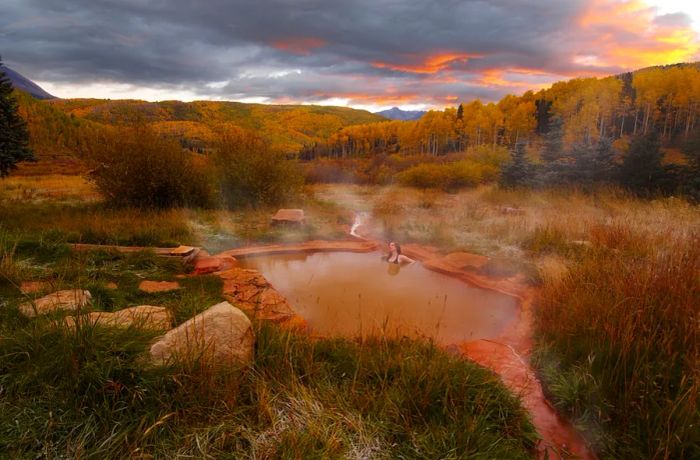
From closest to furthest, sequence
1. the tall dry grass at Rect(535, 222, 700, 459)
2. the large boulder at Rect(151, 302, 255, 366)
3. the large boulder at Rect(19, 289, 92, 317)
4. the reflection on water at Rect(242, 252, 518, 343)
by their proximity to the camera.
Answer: the tall dry grass at Rect(535, 222, 700, 459) → the large boulder at Rect(151, 302, 255, 366) → the large boulder at Rect(19, 289, 92, 317) → the reflection on water at Rect(242, 252, 518, 343)

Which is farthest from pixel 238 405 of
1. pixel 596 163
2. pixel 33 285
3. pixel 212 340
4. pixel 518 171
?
pixel 518 171

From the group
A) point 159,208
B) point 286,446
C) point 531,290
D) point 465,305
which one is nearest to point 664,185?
point 531,290

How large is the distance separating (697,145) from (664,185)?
4.86 ft

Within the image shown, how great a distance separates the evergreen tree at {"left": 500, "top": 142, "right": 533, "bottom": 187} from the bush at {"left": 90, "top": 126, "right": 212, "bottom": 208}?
11.1 meters

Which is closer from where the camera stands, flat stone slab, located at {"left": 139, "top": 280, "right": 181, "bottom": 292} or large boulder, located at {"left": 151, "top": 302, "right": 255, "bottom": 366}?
large boulder, located at {"left": 151, "top": 302, "right": 255, "bottom": 366}

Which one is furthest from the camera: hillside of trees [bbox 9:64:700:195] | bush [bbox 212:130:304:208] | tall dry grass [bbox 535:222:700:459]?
hillside of trees [bbox 9:64:700:195]

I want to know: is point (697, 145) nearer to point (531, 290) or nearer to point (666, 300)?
point (531, 290)

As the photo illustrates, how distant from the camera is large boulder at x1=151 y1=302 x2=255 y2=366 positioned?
222cm

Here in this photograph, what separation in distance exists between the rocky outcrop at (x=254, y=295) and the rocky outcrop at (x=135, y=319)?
0.77m

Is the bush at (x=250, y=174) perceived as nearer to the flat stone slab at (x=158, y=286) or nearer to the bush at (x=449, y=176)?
the flat stone slab at (x=158, y=286)

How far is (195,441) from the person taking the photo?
189 cm

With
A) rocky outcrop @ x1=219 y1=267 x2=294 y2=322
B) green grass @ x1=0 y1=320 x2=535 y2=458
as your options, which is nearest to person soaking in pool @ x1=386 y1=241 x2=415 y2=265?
rocky outcrop @ x1=219 y1=267 x2=294 y2=322

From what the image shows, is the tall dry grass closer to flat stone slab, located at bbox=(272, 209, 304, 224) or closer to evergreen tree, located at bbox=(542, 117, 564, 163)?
flat stone slab, located at bbox=(272, 209, 304, 224)

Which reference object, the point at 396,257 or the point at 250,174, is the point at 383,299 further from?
the point at 250,174
